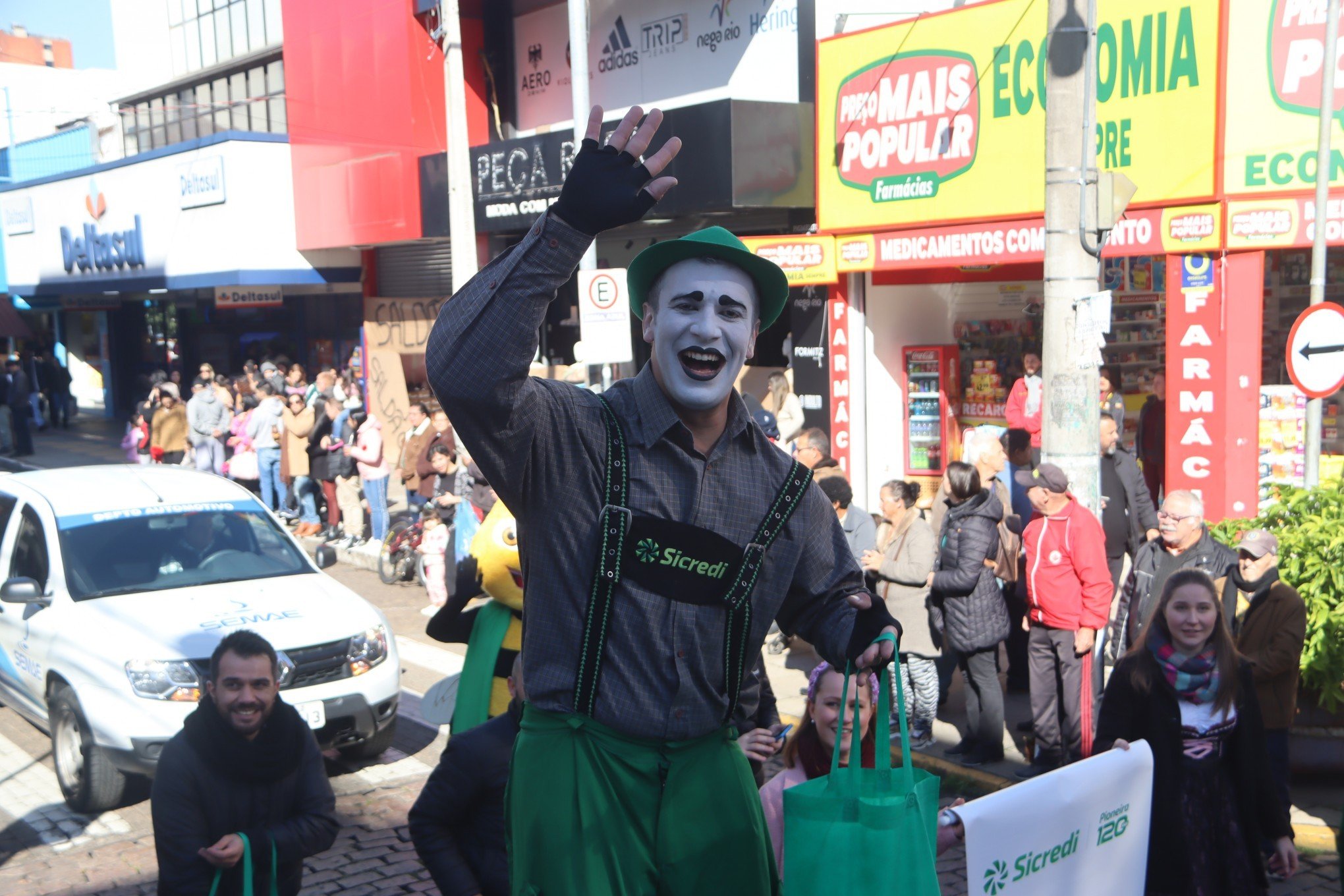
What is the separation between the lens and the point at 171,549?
26.5 ft

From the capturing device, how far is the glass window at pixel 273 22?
77.4 feet

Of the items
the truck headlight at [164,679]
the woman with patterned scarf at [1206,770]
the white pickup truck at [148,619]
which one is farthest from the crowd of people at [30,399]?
the woman with patterned scarf at [1206,770]

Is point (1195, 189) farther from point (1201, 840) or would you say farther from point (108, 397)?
point (108, 397)

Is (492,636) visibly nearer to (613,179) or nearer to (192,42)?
(613,179)

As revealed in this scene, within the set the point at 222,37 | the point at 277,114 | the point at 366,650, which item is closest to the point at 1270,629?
the point at 366,650

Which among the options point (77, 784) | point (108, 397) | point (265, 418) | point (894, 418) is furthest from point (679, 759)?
point (108, 397)

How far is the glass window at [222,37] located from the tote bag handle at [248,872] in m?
23.8

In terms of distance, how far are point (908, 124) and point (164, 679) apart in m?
9.31

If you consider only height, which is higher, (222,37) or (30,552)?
(222,37)

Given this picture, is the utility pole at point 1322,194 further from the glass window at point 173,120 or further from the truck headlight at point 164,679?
the glass window at point 173,120

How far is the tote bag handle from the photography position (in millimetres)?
4117

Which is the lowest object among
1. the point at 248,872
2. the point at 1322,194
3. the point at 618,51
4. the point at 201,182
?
the point at 248,872

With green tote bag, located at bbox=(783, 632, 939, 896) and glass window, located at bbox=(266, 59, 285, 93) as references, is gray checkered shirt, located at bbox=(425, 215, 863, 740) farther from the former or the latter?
glass window, located at bbox=(266, 59, 285, 93)

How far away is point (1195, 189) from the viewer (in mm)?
10805
